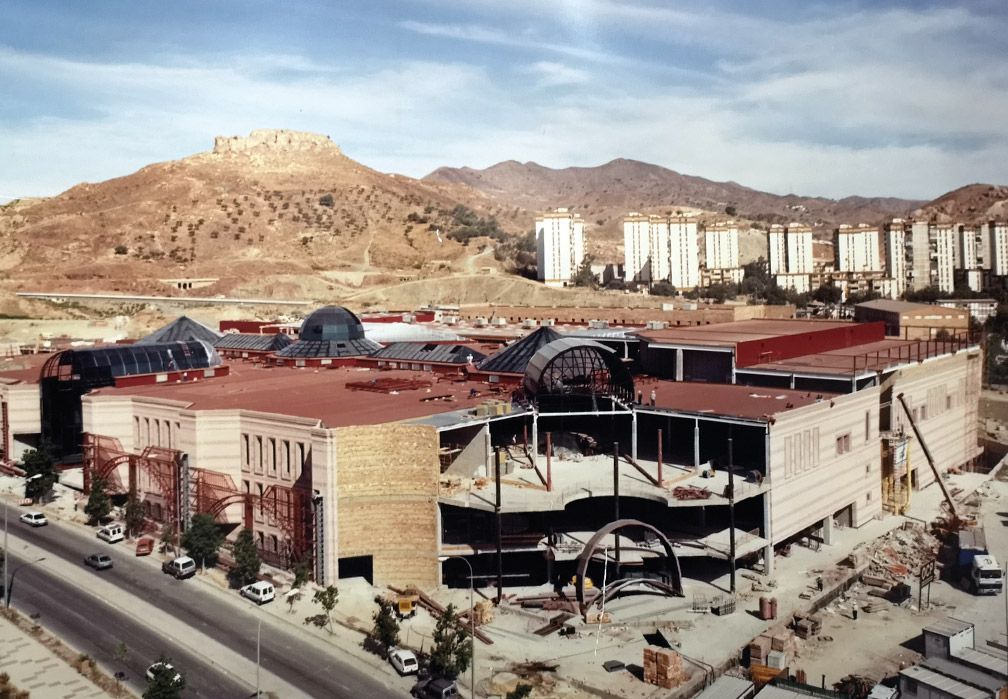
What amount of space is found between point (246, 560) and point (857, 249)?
164745 millimetres

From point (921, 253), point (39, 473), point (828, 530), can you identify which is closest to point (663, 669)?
point (828, 530)

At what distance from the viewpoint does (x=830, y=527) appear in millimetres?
52000

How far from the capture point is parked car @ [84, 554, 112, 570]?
47.1 metres

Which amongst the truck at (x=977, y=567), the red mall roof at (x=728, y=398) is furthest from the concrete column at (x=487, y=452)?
the truck at (x=977, y=567)

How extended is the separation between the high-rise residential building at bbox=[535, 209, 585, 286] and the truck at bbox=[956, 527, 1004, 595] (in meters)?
114

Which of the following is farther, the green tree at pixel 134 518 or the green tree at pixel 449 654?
the green tree at pixel 134 518

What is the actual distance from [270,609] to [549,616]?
42.7ft

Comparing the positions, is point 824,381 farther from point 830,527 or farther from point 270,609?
point 270,609

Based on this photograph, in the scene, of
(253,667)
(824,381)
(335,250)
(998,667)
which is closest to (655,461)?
(824,381)

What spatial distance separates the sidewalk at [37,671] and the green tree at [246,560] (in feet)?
29.9

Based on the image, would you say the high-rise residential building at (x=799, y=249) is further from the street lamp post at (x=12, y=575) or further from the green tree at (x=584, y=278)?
the street lamp post at (x=12, y=575)

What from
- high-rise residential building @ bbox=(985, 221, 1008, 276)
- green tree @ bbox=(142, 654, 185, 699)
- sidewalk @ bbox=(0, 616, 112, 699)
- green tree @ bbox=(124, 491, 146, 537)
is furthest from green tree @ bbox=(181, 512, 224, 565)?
high-rise residential building @ bbox=(985, 221, 1008, 276)

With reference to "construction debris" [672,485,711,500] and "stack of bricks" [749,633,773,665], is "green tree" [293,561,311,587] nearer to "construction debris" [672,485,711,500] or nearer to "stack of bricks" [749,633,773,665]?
"construction debris" [672,485,711,500]

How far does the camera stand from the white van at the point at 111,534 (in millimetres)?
51938
